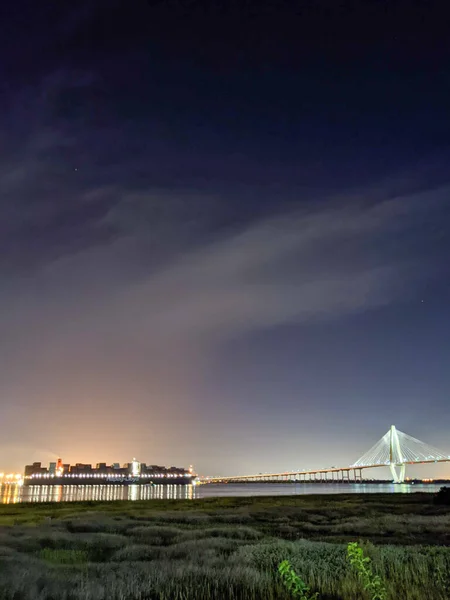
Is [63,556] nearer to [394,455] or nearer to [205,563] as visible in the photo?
[205,563]

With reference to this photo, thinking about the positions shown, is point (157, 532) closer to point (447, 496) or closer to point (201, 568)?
point (201, 568)

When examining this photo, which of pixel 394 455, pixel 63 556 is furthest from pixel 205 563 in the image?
pixel 394 455

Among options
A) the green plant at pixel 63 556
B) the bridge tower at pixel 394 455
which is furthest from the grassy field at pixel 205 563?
the bridge tower at pixel 394 455

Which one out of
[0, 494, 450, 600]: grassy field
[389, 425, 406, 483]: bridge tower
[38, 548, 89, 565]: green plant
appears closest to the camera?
[0, 494, 450, 600]: grassy field

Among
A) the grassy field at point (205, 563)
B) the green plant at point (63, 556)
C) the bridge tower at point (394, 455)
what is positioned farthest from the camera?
the bridge tower at point (394, 455)

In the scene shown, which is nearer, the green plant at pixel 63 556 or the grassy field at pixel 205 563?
the grassy field at pixel 205 563

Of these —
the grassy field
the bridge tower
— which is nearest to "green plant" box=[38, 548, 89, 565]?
the grassy field

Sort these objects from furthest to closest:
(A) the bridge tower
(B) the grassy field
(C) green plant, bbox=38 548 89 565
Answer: (A) the bridge tower
(C) green plant, bbox=38 548 89 565
(B) the grassy field

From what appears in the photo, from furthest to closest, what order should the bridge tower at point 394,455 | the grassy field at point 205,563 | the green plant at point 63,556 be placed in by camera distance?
the bridge tower at point 394,455, the green plant at point 63,556, the grassy field at point 205,563

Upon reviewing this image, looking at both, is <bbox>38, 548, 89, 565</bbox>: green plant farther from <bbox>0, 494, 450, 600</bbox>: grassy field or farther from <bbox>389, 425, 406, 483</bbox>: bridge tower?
<bbox>389, 425, 406, 483</bbox>: bridge tower

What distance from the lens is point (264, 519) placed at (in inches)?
1330

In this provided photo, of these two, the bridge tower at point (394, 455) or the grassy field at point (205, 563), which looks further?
→ the bridge tower at point (394, 455)

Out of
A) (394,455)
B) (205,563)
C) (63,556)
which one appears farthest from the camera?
(394,455)

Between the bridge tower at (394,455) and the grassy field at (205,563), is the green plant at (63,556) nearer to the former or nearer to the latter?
the grassy field at (205,563)
